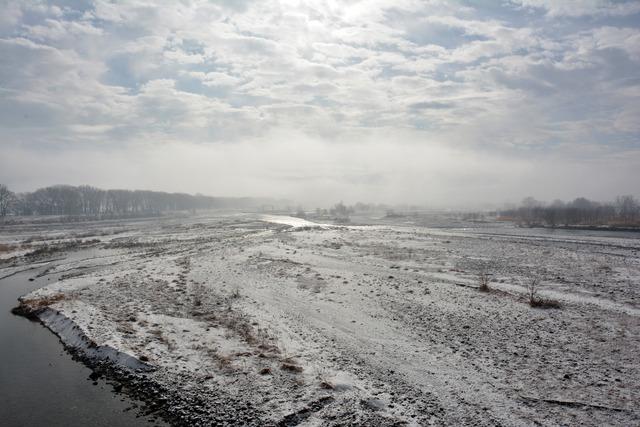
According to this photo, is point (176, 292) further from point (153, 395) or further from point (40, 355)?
point (153, 395)

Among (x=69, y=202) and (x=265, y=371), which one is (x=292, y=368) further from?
(x=69, y=202)

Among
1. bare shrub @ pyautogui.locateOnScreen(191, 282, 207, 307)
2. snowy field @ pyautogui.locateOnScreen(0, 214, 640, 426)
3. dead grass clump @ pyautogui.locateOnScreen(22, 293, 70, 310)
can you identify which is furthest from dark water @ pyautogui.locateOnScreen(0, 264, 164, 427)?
bare shrub @ pyautogui.locateOnScreen(191, 282, 207, 307)

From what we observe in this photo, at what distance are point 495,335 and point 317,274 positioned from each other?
46.2 feet

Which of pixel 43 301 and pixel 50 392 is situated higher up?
pixel 43 301

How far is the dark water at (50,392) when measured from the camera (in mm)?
9312

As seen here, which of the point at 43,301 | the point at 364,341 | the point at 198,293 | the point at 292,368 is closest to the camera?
the point at 292,368

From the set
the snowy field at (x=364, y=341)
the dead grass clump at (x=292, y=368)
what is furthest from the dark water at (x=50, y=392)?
the dead grass clump at (x=292, y=368)

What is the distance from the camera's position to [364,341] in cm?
1359

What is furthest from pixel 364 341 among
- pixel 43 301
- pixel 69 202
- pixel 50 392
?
pixel 69 202

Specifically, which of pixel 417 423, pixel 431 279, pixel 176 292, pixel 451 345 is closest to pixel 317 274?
pixel 431 279

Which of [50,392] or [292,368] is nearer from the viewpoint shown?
[50,392]

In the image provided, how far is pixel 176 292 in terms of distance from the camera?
2095cm

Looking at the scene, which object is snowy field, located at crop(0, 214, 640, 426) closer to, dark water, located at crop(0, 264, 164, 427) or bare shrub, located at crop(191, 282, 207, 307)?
bare shrub, located at crop(191, 282, 207, 307)

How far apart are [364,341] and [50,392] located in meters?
10.3
